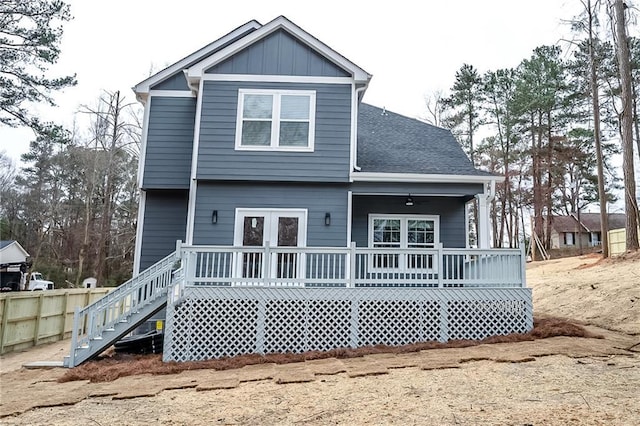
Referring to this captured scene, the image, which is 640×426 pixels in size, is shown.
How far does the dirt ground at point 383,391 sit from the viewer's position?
13.8 feet

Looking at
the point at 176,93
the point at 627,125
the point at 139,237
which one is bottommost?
the point at 139,237

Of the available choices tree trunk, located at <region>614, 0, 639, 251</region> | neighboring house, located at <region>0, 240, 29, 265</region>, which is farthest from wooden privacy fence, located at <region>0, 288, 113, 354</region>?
tree trunk, located at <region>614, 0, 639, 251</region>

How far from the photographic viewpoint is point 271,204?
31.4 feet

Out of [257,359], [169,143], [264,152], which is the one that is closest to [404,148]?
[264,152]

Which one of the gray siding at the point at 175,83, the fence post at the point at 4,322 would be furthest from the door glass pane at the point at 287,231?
the fence post at the point at 4,322

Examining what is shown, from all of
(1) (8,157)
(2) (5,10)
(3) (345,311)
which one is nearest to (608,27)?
(3) (345,311)

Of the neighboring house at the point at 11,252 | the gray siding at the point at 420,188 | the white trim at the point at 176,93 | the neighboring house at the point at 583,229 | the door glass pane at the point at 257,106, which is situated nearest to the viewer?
the gray siding at the point at 420,188

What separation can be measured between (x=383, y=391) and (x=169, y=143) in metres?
7.97

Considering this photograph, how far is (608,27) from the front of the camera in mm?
14430

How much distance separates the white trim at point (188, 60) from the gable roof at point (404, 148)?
13.8ft

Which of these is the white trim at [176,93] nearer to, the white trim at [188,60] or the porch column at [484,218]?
the white trim at [188,60]

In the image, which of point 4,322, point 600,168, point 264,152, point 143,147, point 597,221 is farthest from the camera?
point 597,221

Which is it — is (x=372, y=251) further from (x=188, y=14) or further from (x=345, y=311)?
(x=188, y=14)

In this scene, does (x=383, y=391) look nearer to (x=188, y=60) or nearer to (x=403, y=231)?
(x=403, y=231)
